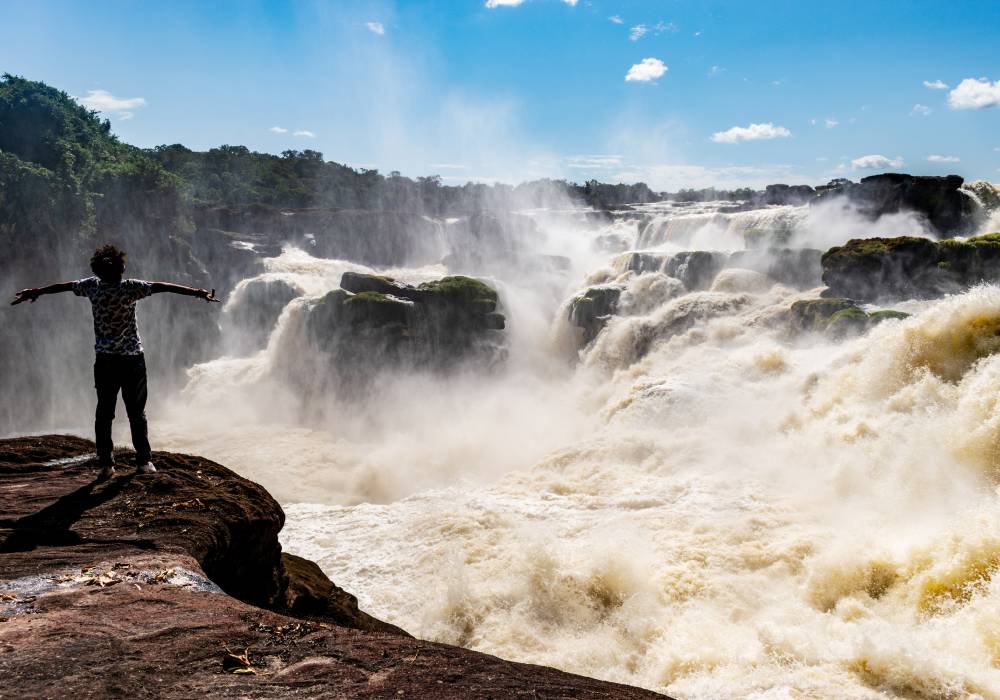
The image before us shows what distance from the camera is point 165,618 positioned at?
318cm

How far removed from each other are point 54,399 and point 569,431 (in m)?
20.0

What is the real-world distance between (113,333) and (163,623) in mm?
2458

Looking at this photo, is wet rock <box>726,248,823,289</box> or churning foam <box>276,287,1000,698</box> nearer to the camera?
churning foam <box>276,287,1000,698</box>

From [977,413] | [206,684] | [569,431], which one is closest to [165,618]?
[206,684]

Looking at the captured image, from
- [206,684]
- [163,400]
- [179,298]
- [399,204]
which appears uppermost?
[399,204]

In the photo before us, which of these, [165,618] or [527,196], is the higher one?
[527,196]

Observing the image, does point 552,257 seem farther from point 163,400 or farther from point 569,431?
point 163,400

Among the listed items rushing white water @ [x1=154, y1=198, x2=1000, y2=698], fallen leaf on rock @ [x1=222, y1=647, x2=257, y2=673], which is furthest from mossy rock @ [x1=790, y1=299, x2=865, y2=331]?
fallen leaf on rock @ [x1=222, y1=647, x2=257, y2=673]

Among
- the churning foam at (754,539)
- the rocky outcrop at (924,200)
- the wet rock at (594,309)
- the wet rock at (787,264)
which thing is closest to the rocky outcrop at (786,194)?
the rocky outcrop at (924,200)

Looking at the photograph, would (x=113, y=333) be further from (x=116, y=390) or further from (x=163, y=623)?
(x=163, y=623)

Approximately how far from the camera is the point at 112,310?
470 centimetres

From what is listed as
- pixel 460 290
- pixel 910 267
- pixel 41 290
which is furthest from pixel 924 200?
pixel 41 290

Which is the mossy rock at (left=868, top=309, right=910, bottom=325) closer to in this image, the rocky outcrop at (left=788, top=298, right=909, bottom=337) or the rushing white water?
the rocky outcrop at (left=788, top=298, right=909, bottom=337)

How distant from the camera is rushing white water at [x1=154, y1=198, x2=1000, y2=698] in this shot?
6422mm
